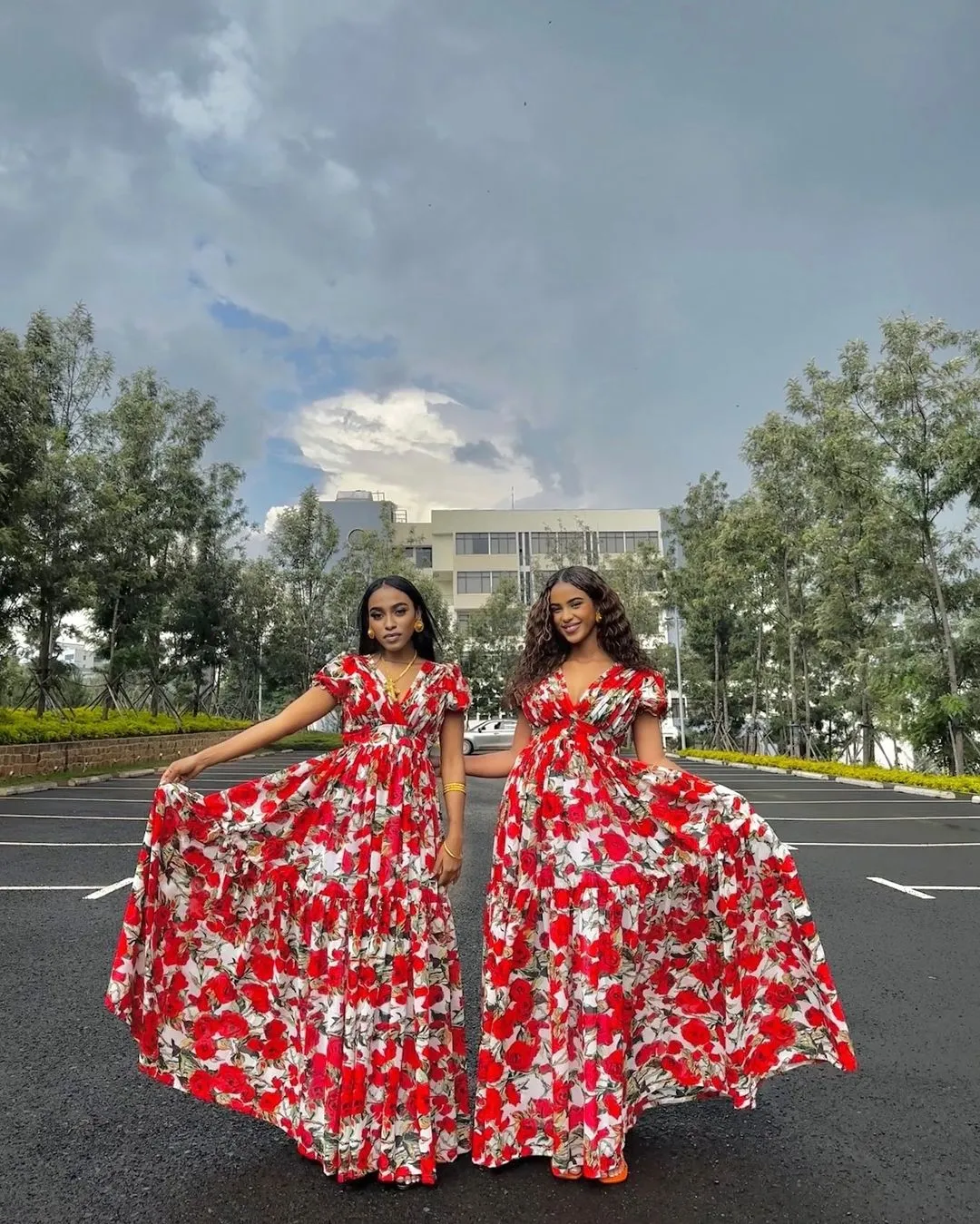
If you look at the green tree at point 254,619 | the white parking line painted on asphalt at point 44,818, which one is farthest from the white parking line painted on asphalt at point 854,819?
the green tree at point 254,619

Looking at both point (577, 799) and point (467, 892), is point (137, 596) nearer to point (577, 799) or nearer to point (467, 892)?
point (467, 892)

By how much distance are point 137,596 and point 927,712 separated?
1800 centimetres

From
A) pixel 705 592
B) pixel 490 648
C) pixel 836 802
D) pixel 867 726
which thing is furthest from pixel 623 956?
pixel 490 648

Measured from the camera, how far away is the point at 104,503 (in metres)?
17.2

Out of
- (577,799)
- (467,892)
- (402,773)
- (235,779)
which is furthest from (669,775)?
(235,779)

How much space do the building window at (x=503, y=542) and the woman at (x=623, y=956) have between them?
5661cm

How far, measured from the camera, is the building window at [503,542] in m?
59.2

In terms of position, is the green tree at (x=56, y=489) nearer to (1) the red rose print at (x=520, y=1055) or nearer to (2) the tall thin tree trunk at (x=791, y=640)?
(1) the red rose print at (x=520, y=1055)

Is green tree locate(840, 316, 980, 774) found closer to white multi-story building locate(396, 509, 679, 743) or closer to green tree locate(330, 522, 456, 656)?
green tree locate(330, 522, 456, 656)

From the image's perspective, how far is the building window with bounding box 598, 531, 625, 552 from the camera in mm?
59031

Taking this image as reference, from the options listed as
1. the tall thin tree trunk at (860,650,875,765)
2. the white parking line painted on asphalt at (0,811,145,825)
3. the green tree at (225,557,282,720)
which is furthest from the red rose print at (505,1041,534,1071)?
the green tree at (225,557,282,720)

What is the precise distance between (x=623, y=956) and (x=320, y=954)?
3.01 feet

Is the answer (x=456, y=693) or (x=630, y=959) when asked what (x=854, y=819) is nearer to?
(x=630, y=959)

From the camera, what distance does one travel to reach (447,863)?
266 centimetres
